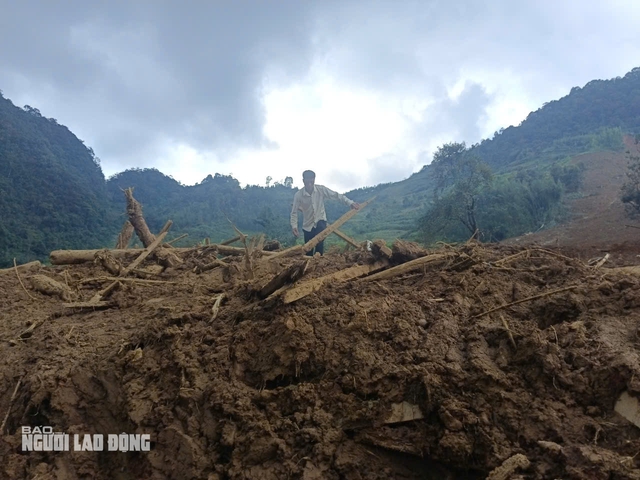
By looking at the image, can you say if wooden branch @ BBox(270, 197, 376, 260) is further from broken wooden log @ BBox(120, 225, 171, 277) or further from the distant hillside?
the distant hillside

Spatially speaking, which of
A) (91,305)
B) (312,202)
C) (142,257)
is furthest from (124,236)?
(91,305)

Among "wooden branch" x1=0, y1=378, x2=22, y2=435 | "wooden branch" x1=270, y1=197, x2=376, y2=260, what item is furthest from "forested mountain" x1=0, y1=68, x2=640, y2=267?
"wooden branch" x1=0, y1=378, x2=22, y2=435

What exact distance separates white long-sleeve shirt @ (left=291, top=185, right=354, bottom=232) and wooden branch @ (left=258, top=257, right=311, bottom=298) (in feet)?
13.2

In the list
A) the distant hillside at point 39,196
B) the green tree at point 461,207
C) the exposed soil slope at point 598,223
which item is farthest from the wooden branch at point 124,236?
the green tree at point 461,207

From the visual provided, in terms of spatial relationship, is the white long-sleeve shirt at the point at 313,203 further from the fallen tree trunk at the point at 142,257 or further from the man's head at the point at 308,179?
the fallen tree trunk at the point at 142,257

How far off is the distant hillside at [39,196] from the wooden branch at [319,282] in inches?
634

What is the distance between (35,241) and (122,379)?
18764mm

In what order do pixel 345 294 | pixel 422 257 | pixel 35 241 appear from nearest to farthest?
pixel 345 294 < pixel 422 257 < pixel 35 241

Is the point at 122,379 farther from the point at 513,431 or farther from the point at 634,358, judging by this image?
the point at 634,358

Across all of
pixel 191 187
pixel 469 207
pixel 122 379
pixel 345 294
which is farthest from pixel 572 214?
Answer: pixel 191 187

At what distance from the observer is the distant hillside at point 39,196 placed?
18.0 metres

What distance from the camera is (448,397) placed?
1.97 meters

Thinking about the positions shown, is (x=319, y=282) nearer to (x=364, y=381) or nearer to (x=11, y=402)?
(x=364, y=381)

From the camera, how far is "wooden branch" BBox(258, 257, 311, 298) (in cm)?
280
